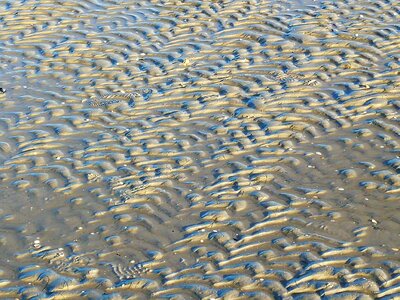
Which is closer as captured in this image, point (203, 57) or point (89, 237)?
point (89, 237)

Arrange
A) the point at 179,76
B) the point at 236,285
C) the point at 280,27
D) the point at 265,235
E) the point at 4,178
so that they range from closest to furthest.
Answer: the point at 236,285
the point at 265,235
the point at 4,178
the point at 179,76
the point at 280,27

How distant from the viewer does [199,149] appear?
30.6ft

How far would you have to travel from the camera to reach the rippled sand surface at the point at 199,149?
24.0 feet

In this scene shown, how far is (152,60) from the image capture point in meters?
11.4

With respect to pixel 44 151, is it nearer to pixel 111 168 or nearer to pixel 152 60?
pixel 111 168

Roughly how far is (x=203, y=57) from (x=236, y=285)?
5.01m

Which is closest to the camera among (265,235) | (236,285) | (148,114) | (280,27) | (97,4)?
(236,285)

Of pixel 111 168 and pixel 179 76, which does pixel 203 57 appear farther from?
pixel 111 168

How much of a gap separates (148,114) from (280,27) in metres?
3.22

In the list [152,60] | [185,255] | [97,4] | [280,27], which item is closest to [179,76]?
[152,60]

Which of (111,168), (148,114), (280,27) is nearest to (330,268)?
(111,168)

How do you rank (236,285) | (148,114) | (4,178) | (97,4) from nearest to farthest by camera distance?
(236,285)
(4,178)
(148,114)
(97,4)

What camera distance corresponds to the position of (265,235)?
7781mm

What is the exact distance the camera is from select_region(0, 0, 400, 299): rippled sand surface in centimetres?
731
